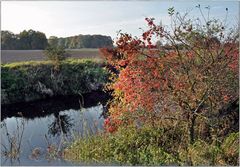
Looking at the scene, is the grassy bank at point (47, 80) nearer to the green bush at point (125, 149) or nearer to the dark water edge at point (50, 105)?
the dark water edge at point (50, 105)

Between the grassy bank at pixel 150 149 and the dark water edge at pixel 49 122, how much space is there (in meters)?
0.25

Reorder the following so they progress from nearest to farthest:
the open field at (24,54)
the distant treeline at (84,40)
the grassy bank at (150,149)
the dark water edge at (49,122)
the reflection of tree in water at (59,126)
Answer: the grassy bank at (150,149) < the distant treeline at (84,40) < the open field at (24,54) < the dark water edge at (49,122) < the reflection of tree in water at (59,126)

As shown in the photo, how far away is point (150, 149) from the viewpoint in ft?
12.1

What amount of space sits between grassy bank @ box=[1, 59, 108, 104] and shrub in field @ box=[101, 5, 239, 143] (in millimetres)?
2989

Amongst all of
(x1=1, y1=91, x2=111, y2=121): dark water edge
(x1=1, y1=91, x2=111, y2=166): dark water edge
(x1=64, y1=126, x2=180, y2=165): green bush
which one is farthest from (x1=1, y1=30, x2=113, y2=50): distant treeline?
(x1=1, y1=91, x2=111, y2=121): dark water edge

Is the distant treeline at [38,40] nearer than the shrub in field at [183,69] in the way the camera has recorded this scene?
Yes

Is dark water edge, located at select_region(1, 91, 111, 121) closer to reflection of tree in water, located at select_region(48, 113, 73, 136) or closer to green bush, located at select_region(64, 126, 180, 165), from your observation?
reflection of tree in water, located at select_region(48, 113, 73, 136)

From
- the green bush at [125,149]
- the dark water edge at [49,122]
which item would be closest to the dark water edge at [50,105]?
the dark water edge at [49,122]

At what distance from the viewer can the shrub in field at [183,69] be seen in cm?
385

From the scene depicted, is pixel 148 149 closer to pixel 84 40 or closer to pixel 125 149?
pixel 125 149

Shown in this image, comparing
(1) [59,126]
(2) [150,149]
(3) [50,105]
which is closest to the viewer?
(2) [150,149]

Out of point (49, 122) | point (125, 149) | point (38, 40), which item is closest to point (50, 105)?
point (49, 122)

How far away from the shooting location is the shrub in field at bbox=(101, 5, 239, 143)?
385 centimetres

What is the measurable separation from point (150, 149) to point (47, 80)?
4419 millimetres
